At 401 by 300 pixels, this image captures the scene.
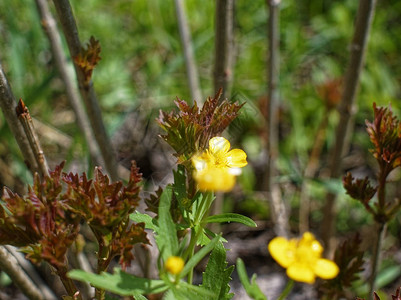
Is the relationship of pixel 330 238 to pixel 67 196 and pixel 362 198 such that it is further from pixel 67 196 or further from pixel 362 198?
pixel 67 196

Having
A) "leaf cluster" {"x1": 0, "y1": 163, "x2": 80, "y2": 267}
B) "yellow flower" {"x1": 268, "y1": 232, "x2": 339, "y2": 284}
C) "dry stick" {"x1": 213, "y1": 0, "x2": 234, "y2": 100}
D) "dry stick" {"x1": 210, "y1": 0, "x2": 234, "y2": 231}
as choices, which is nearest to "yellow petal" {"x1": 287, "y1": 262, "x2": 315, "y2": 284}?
"yellow flower" {"x1": 268, "y1": 232, "x2": 339, "y2": 284}

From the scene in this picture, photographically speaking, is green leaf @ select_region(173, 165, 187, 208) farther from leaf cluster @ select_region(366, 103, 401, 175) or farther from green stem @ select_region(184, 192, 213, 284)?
leaf cluster @ select_region(366, 103, 401, 175)

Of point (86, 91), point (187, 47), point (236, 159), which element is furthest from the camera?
point (187, 47)

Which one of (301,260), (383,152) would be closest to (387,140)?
(383,152)

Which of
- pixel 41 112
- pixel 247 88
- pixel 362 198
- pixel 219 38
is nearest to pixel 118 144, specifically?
pixel 41 112

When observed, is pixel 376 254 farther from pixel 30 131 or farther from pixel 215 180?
pixel 30 131

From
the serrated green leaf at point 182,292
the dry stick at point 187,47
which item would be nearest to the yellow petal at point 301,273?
the serrated green leaf at point 182,292
